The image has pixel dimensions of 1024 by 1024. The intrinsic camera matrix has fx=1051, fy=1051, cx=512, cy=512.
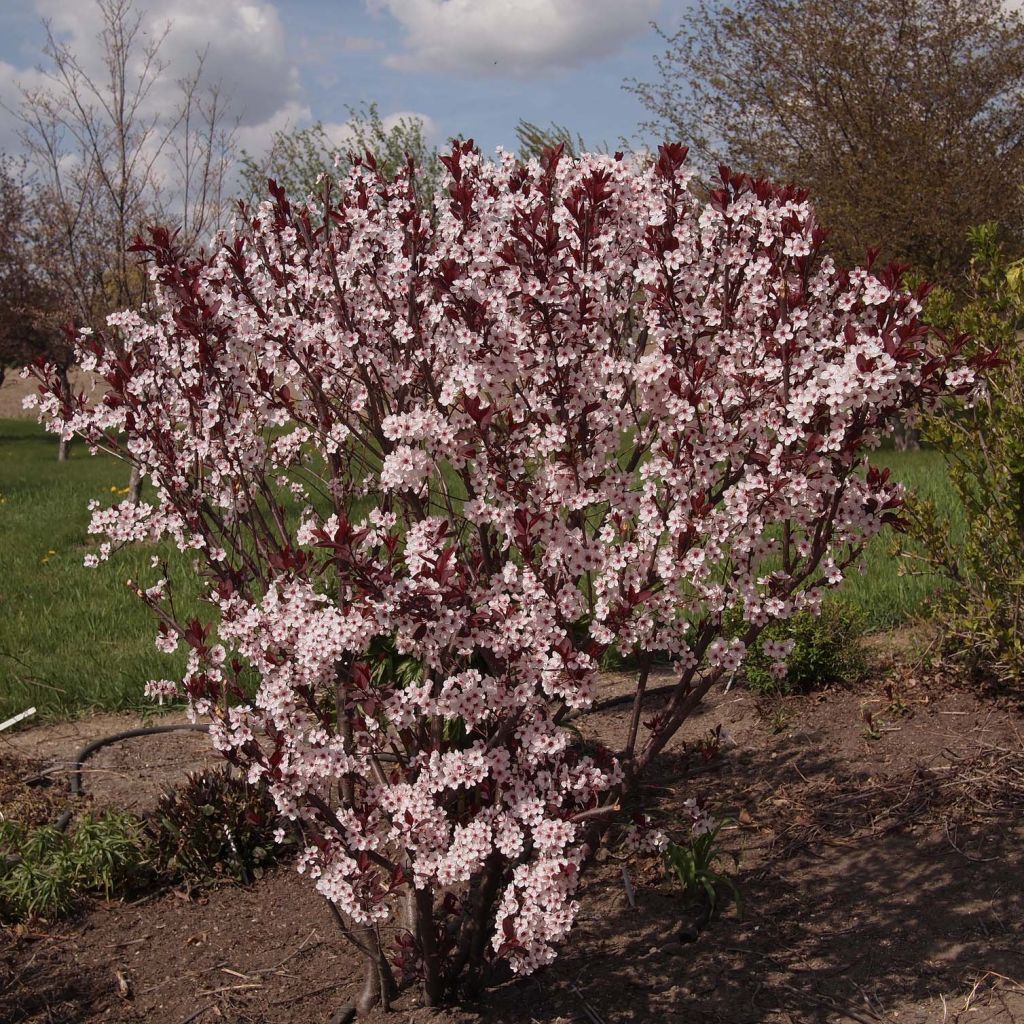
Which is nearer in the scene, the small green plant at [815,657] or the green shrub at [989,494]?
the green shrub at [989,494]

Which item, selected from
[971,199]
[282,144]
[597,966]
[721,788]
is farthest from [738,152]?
[597,966]

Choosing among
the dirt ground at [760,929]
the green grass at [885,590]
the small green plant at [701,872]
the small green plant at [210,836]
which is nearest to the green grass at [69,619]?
the dirt ground at [760,929]

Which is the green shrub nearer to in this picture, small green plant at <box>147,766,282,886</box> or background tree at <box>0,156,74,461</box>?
small green plant at <box>147,766,282,886</box>

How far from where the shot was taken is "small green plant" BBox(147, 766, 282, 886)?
4.07 metres

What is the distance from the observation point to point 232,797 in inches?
165

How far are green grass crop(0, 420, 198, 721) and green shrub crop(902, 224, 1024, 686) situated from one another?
4083 mm

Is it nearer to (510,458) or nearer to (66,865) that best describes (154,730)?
(66,865)

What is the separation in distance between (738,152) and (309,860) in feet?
55.6

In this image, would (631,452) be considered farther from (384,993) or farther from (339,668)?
(384,993)

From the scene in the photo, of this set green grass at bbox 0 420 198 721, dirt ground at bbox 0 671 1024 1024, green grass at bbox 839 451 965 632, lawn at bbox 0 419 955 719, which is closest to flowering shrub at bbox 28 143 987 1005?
dirt ground at bbox 0 671 1024 1024

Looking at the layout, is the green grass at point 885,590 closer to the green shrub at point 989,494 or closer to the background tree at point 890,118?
the green shrub at point 989,494

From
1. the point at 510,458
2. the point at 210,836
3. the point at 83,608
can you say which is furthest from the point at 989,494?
the point at 83,608

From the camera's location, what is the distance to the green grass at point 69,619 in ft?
19.0

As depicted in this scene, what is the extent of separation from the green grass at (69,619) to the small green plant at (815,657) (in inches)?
125
